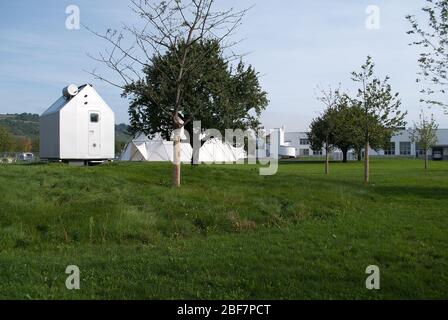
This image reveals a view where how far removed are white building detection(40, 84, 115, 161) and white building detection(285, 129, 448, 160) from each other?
7036 cm

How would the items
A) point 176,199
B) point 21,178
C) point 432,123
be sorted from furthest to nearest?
point 432,123, point 21,178, point 176,199

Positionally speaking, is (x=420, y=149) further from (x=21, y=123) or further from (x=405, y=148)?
(x=21, y=123)

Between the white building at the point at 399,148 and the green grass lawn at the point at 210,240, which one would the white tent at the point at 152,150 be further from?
the green grass lawn at the point at 210,240

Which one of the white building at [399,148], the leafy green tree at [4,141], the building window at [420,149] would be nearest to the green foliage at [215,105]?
the building window at [420,149]

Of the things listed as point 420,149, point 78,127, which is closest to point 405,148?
point 420,149

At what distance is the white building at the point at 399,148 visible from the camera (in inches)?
4076

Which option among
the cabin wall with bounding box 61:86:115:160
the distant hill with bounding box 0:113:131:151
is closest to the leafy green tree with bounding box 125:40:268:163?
the cabin wall with bounding box 61:86:115:160

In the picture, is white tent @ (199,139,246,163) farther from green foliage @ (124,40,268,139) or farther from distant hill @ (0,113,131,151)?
distant hill @ (0,113,131,151)

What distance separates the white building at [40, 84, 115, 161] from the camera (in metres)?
26.6

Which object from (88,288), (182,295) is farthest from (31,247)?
(182,295)

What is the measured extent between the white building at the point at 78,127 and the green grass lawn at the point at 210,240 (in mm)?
10734
